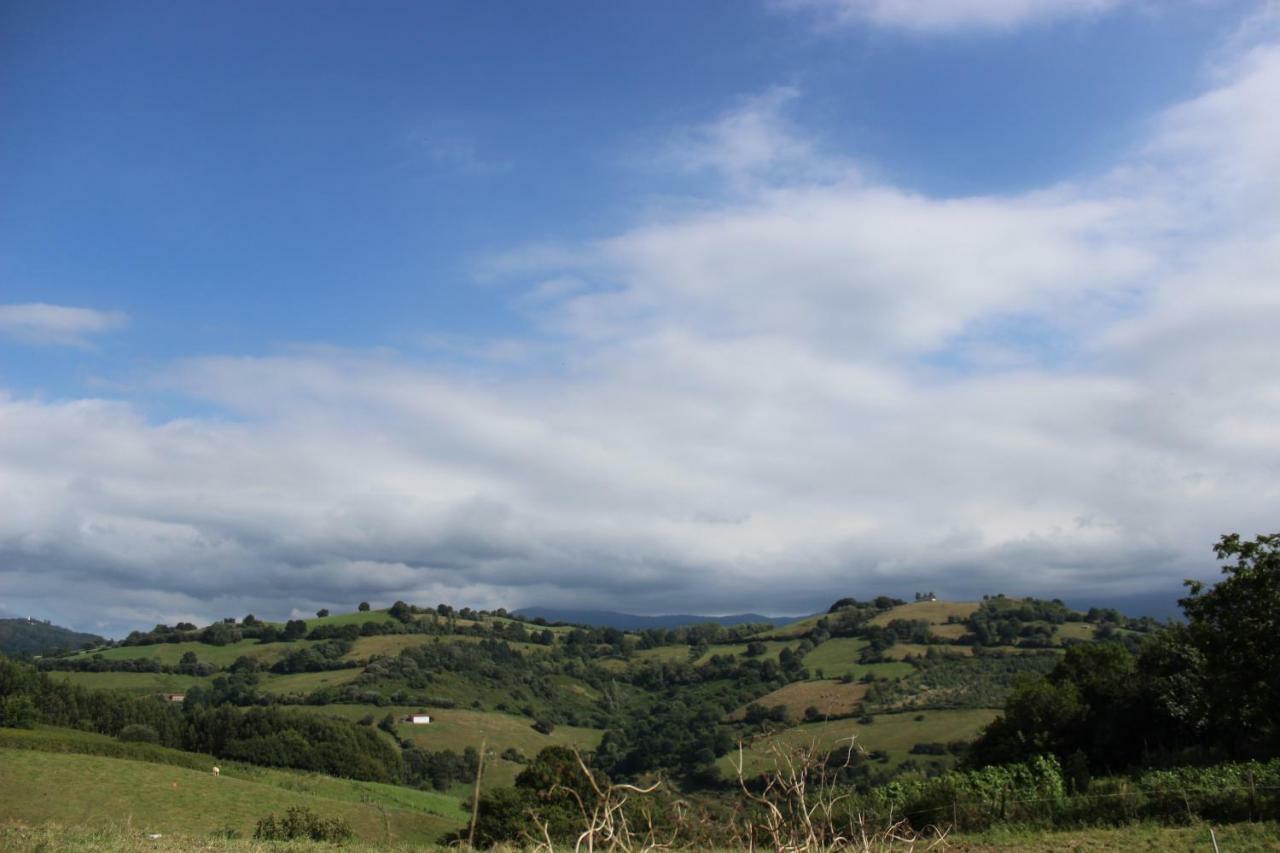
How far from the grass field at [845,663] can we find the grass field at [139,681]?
11016 cm

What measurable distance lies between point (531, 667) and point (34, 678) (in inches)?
4284

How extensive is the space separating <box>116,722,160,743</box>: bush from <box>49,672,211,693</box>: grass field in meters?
48.2

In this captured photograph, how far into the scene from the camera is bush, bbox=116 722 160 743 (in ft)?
313

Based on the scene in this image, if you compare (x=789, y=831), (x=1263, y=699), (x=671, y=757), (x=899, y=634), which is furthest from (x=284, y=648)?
(x=789, y=831)

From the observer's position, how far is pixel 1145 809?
26641mm

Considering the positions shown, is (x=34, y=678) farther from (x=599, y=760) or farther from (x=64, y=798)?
(x=599, y=760)

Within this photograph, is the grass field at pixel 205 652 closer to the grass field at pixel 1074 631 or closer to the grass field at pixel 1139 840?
the grass field at pixel 1074 631

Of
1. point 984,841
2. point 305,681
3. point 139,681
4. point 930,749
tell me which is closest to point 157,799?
point 984,841

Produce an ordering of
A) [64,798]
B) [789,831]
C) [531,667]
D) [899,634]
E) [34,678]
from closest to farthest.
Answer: [789,831], [64,798], [34,678], [899,634], [531,667]

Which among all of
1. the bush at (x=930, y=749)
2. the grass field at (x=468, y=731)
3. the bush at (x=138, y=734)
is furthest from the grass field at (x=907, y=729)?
the bush at (x=138, y=734)

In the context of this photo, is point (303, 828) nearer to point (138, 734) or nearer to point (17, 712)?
point (17, 712)

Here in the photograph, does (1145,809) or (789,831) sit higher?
(789,831)

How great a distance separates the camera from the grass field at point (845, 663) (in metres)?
136

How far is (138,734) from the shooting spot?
315 ft
